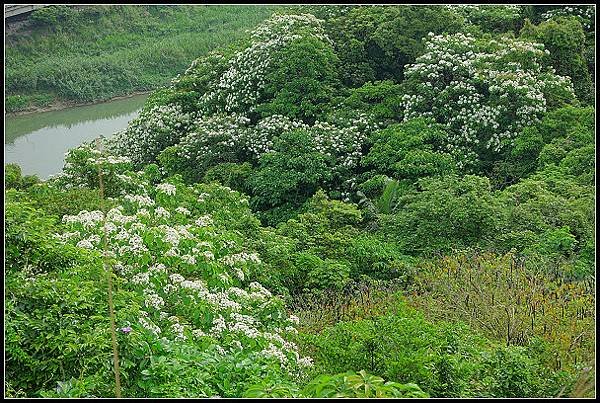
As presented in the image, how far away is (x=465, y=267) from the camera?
6520 mm

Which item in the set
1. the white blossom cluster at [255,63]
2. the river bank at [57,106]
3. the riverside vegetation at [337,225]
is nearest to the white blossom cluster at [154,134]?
the riverside vegetation at [337,225]

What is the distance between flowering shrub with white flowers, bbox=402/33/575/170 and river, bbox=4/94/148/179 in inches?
288

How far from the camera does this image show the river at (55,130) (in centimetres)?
1534

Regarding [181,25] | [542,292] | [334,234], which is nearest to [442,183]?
[334,234]

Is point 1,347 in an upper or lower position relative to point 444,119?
upper

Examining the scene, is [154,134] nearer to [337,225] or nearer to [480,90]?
[337,225]

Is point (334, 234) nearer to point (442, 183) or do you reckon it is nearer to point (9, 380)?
point (442, 183)

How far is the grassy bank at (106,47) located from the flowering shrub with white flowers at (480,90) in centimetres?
1135

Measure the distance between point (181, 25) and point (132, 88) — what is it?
6.00 m

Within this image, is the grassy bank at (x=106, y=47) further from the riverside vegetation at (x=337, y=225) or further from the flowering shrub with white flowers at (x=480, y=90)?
the flowering shrub with white flowers at (x=480, y=90)

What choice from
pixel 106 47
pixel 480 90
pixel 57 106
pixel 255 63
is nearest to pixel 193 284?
pixel 480 90

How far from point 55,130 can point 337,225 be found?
13193 millimetres

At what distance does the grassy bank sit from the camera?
23.0 meters

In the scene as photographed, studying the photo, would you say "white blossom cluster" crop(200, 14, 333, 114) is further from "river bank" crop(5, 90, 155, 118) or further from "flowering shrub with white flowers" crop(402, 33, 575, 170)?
"river bank" crop(5, 90, 155, 118)
